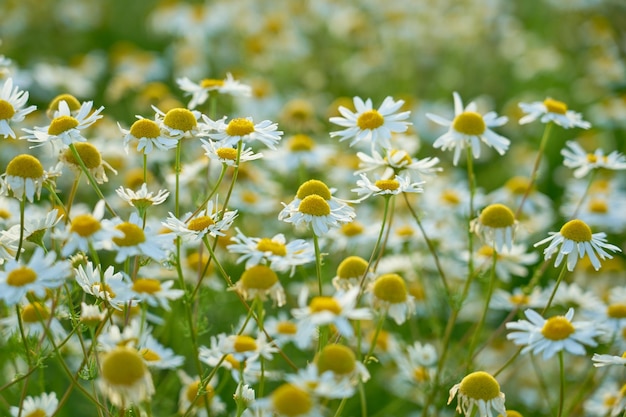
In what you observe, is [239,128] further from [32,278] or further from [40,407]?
[40,407]

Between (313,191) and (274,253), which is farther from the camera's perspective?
(313,191)

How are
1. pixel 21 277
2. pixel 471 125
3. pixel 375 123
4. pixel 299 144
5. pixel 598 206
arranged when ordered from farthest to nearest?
pixel 299 144 → pixel 598 206 → pixel 471 125 → pixel 375 123 → pixel 21 277

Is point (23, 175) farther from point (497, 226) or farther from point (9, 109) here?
point (497, 226)

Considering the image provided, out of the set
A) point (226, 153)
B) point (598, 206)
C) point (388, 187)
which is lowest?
point (598, 206)

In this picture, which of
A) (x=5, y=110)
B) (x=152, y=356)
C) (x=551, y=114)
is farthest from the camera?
(x=551, y=114)

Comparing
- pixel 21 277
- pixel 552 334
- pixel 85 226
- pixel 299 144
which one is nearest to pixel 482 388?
pixel 552 334

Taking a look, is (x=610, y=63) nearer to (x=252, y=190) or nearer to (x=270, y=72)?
(x=270, y=72)

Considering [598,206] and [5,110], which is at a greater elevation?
[5,110]

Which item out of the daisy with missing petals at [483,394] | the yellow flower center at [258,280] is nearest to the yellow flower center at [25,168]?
the yellow flower center at [258,280]
